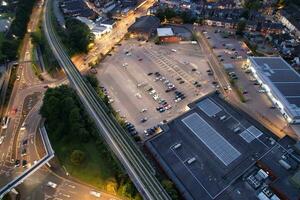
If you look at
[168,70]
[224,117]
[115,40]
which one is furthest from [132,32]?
[224,117]

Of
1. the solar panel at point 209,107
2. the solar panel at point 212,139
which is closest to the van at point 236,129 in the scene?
the solar panel at point 212,139

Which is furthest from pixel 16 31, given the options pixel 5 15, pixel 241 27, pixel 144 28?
pixel 241 27

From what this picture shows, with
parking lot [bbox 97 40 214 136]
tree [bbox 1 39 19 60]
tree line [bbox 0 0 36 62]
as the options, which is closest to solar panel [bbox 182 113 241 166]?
parking lot [bbox 97 40 214 136]

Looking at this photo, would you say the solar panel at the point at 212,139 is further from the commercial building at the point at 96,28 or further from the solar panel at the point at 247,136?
the commercial building at the point at 96,28

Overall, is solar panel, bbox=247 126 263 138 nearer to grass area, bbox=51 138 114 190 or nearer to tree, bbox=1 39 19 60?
grass area, bbox=51 138 114 190

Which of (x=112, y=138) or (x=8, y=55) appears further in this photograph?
(x=8, y=55)

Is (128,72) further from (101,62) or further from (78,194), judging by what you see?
(78,194)
